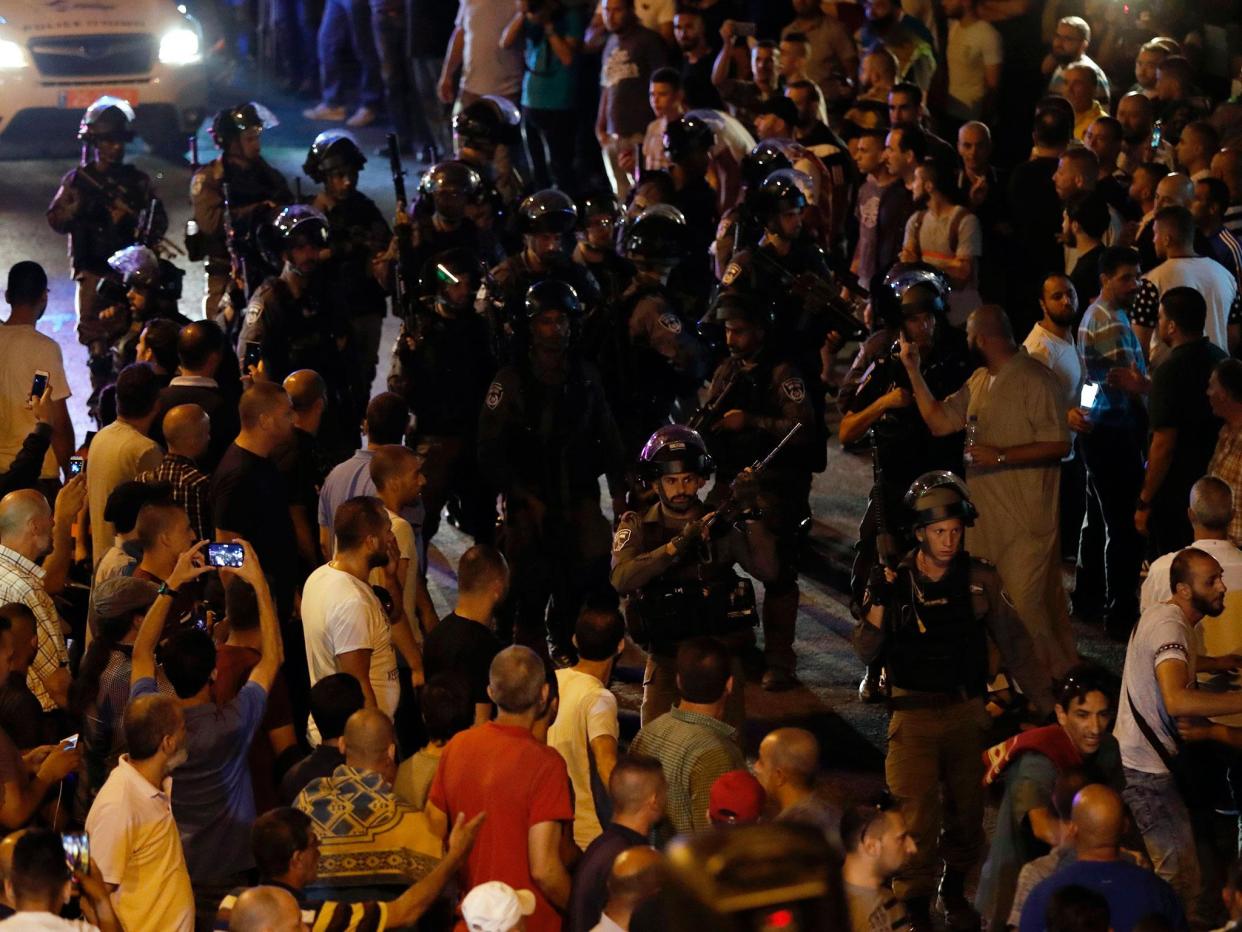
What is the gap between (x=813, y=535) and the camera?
12.0 metres

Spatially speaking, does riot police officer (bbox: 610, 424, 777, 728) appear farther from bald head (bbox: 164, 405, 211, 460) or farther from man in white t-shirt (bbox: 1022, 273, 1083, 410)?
man in white t-shirt (bbox: 1022, 273, 1083, 410)

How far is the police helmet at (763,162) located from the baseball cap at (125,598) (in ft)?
20.1

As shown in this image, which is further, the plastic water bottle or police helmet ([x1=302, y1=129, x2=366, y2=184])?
police helmet ([x1=302, y1=129, x2=366, y2=184])

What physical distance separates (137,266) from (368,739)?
6.13 meters

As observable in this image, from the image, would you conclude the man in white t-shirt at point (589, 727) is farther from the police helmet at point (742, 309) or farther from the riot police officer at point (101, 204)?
the riot police officer at point (101, 204)

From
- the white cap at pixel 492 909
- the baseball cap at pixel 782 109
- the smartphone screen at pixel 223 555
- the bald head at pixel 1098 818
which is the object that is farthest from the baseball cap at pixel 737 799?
the baseball cap at pixel 782 109

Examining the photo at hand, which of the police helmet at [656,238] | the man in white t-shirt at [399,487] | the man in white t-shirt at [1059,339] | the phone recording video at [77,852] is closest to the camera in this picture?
the phone recording video at [77,852]

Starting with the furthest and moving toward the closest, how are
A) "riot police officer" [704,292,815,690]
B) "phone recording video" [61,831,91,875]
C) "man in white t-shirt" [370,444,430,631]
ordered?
1. "riot police officer" [704,292,815,690]
2. "man in white t-shirt" [370,444,430,631]
3. "phone recording video" [61,831,91,875]

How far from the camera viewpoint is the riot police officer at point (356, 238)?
1231 cm

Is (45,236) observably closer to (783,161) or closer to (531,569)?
(783,161)

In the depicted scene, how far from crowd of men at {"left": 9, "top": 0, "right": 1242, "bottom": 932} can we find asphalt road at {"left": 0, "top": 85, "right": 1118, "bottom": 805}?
0.22 m

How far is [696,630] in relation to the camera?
799cm

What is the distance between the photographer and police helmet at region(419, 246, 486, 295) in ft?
34.8

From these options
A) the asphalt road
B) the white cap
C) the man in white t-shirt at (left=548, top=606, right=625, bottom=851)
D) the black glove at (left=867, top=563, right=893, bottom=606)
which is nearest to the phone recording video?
the white cap
